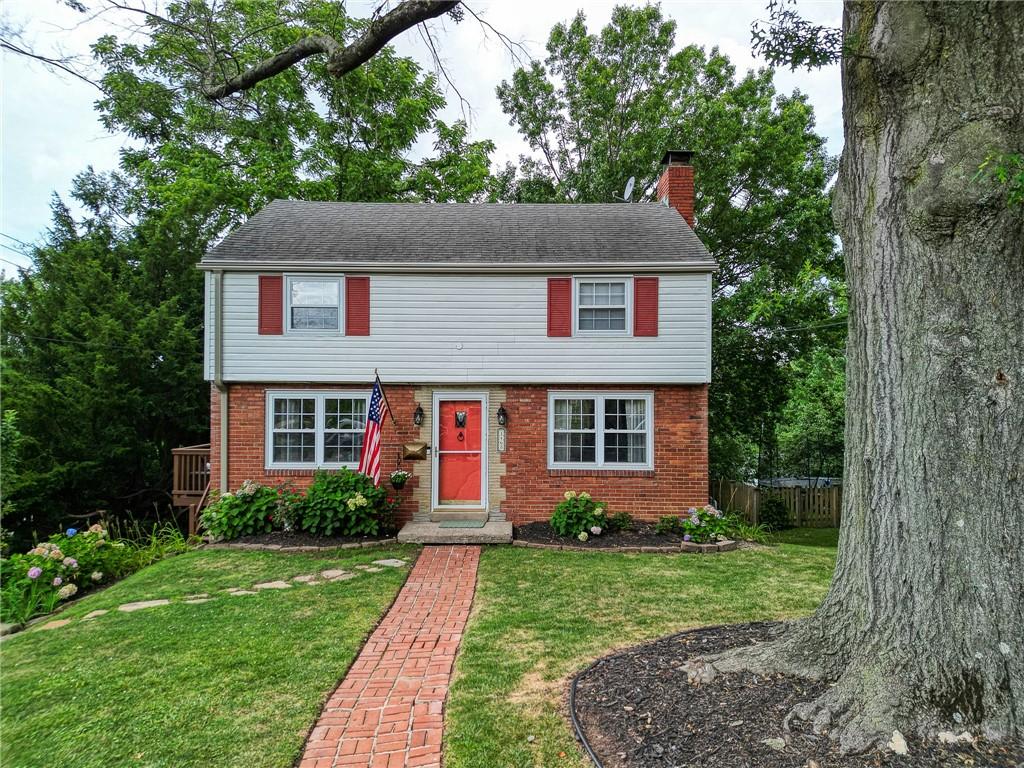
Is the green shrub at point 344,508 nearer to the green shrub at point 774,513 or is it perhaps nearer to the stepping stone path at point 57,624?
the stepping stone path at point 57,624

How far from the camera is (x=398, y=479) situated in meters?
8.79

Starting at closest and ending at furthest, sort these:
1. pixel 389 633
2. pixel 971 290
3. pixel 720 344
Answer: pixel 971 290 → pixel 389 633 → pixel 720 344

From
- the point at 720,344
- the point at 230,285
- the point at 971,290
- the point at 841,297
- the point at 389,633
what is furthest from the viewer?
the point at 720,344

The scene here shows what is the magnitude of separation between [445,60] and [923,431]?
497cm

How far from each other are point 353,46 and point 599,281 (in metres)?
5.86

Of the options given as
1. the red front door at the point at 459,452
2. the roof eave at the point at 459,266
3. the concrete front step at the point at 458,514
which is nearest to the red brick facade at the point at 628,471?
the concrete front step at the point at 458,514

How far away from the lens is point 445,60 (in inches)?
193

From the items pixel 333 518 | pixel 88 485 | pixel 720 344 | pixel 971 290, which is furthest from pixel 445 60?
pixel 88 485

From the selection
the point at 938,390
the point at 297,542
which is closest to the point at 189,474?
the point at 297,542

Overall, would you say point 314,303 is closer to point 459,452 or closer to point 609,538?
point 459,452

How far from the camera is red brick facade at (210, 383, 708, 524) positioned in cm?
898

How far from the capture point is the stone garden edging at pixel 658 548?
7684mm

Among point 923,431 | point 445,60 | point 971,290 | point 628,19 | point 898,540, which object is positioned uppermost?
point 628,19

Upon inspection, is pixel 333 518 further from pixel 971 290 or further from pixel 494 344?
pixel 971 290
